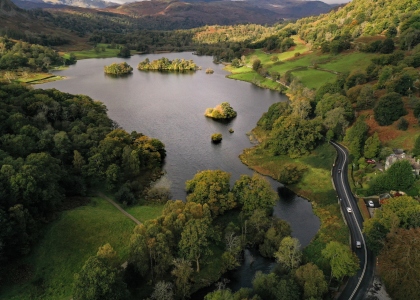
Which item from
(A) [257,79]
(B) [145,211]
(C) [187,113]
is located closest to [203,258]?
(B) [145,211]

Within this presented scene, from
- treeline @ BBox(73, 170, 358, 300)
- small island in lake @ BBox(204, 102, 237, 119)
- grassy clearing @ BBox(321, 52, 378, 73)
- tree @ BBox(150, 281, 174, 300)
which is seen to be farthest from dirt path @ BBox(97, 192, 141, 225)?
grassy clearing @ BBox(321, 52, 378, 73)

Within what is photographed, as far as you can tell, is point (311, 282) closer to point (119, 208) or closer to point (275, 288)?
point (275, 288)

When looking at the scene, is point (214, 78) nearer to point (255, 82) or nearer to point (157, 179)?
point (255, 82)

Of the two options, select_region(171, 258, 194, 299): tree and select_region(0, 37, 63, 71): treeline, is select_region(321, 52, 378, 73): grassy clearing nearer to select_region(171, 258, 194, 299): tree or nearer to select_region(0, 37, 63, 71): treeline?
select_region(171, 258, 194, 299): tree

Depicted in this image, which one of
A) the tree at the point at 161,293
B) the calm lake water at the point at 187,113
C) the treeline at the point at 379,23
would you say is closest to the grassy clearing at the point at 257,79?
the calm lake water at the point at 187,113

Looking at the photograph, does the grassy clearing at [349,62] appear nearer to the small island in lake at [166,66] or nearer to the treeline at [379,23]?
the treeline at [379,23]

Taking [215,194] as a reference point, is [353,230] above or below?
below
